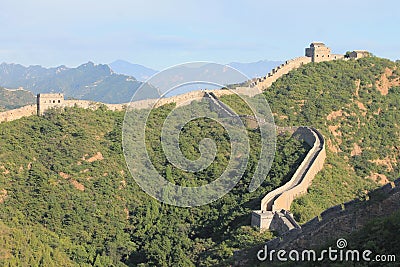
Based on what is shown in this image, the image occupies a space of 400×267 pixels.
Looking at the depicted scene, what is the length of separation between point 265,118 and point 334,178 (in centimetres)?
806

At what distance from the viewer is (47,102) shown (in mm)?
36969

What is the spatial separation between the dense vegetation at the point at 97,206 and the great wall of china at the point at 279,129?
2.16 ft

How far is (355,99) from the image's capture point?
3900 cm

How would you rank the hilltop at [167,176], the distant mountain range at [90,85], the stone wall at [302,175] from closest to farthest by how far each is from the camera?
the stone wall at [302,175], the hilltop at [167,176], the distant mountain range at [90,85]

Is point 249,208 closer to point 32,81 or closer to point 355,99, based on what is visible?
point 355,99

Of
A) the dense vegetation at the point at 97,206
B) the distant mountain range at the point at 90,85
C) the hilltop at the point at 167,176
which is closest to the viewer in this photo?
the dense vegetation at the point at 97,206

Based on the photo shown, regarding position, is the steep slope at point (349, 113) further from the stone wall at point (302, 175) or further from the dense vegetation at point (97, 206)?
the dense vegetation at point (97, 206)

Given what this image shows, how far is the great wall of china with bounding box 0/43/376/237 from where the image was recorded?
22906 millimetres

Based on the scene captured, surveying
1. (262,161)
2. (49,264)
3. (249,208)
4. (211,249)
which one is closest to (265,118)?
(262,161)

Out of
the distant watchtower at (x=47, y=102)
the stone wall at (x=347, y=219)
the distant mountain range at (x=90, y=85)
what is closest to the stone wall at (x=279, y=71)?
the distant watchtower at (x=47, y=102)

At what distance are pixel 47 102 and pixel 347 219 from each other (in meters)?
25.4

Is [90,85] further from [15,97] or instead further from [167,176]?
[167,176]


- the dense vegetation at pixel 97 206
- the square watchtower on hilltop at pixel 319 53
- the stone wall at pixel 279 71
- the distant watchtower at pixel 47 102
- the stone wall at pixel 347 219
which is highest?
the square watchtower on hilltop at pixel 319 53

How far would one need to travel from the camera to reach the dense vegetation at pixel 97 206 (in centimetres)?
2530
